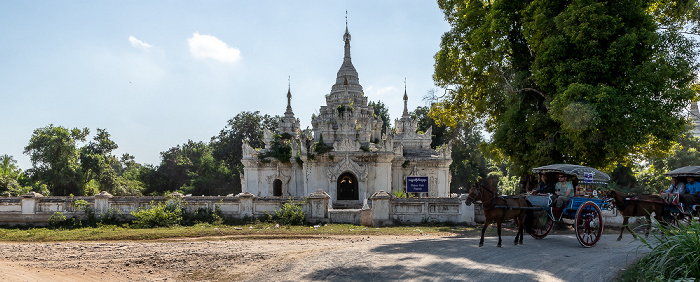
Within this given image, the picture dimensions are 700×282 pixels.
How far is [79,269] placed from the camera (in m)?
9.83

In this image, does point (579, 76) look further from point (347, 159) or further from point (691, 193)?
point (347, 159)

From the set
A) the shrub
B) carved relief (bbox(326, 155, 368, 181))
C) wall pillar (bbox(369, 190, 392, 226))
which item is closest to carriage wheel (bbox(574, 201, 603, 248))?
wall pillar (bbox(369, 190, 392, 226))

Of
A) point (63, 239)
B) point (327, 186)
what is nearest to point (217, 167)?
point (327, 186)

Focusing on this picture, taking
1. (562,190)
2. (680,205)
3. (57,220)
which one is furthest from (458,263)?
(57,220)

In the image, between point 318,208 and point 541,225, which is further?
point 318,208

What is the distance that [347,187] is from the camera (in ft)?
95.8

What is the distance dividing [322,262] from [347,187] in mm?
19814

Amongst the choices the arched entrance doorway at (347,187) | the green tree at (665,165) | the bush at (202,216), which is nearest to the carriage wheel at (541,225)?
the bush at (202,216)

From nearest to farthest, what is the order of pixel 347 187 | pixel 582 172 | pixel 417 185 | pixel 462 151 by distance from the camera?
1. pixel 582 172
2. pixel 417 185
3. pixel 347 187
4. pixel 462 151

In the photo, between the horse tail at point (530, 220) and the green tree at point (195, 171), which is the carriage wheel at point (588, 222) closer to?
the horse tail at point (530, 220)

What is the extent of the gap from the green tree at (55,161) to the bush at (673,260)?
39.1 meters

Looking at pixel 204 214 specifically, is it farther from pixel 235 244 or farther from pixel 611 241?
pixel 611 241

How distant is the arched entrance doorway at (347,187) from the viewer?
28.0 meters

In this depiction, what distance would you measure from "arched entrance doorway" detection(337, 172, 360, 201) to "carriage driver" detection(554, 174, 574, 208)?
15988 millimetres
